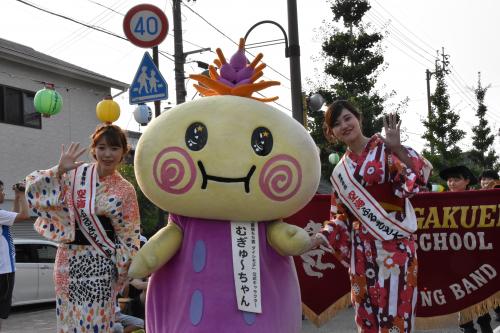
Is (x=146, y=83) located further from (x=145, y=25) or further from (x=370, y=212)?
(x=370, y=212)

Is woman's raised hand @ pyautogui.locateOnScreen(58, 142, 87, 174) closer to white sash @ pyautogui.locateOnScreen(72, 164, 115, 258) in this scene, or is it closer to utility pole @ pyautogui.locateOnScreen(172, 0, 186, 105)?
white sash @ pyautogui.locateOnScreen(72, 164, 115, 258)

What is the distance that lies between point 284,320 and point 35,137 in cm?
1552

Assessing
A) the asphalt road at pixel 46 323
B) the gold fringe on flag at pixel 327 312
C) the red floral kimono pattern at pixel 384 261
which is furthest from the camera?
the asphalt road at pixel 46 323

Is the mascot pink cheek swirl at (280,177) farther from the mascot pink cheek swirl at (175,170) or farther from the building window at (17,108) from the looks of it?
the building window at (17,108)

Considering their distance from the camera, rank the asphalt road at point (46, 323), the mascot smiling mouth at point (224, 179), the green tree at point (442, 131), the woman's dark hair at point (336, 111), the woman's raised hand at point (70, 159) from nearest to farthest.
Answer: the mascot smiling mouth at point (224, 179) < the woman's raised hand at point (70, 159) < the woman's dark hair at point (336, 111) < the asphalt road at point (46, 323) < the green tree at point (442, 131)

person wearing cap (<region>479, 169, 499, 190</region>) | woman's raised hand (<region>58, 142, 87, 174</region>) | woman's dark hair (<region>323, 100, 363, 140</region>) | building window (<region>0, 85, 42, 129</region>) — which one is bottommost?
person wearing cap (<region>479, 169, 499, 190</region>)

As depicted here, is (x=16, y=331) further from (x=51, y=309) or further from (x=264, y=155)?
(x=264, y=155)

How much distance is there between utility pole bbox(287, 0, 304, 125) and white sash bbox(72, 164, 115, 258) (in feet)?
22.0

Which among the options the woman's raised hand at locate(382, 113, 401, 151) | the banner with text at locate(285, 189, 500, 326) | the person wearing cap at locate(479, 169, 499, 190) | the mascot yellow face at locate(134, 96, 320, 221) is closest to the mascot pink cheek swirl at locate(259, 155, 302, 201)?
the mascot yellow face at locate(134, 96, 320, 221)

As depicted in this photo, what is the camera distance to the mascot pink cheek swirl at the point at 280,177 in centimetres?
317

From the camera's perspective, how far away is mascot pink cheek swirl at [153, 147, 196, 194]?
315cm

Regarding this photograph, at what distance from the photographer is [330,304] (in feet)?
17.8

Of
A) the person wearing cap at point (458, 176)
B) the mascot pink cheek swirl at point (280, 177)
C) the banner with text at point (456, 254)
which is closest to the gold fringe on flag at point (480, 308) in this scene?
the banner with text at point (456, 254)

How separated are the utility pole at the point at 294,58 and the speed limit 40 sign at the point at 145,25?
3.48m
